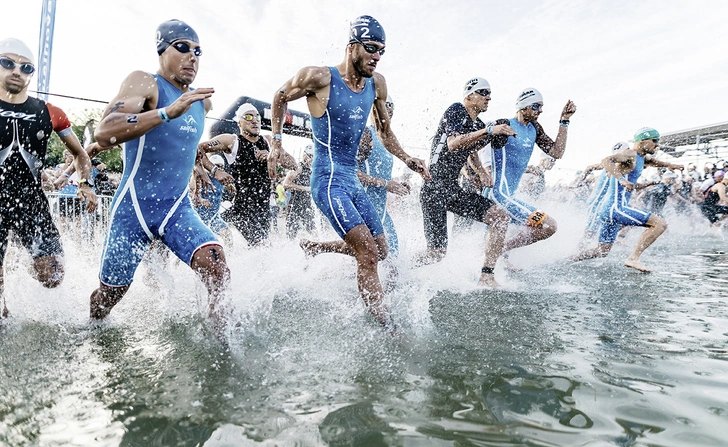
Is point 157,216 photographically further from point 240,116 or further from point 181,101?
point 240,116

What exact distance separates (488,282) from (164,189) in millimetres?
3580

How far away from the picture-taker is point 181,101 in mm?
2572

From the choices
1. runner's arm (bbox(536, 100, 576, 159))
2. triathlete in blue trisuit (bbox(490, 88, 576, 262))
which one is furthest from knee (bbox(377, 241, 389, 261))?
runner's arm (bbox(536, 100, 576, 159))

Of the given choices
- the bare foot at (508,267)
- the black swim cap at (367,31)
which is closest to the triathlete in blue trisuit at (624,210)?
the bare foot at (508,267)

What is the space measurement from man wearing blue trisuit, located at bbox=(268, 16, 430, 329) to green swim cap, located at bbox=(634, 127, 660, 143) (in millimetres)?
4935

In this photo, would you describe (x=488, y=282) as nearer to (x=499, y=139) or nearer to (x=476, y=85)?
(x=499, y=139)

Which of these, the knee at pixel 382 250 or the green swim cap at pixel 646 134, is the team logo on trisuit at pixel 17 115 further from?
the green swim cap at pixel 646 134

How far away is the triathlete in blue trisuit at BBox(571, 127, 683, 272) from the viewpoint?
21.1 ft

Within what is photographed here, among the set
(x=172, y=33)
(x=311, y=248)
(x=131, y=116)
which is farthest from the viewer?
(x=311, y=248)

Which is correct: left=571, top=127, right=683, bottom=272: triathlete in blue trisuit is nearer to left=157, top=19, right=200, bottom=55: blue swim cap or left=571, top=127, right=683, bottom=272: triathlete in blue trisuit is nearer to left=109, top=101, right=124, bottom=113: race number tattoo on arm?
left=157, top=19, right=200, bottom=55: blue swim cap

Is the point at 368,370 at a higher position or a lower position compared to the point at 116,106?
lower

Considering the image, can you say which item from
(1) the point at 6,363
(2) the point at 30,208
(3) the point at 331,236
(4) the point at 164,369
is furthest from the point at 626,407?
(3) the point at 331,236

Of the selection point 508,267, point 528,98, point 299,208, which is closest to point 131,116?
point 528,98

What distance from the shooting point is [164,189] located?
302cm
